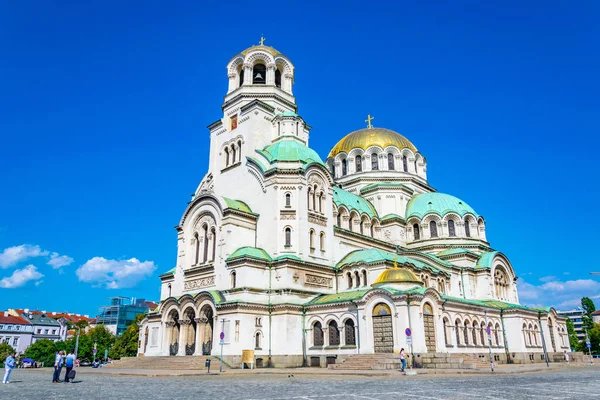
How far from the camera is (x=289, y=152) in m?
39.9

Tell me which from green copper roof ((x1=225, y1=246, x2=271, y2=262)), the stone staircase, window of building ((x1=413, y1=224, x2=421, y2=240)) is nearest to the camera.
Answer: the stone staircase

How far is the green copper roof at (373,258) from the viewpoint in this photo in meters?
37.6

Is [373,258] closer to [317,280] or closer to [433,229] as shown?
[317,280]

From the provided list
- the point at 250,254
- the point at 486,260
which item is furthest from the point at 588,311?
the point at 250,254

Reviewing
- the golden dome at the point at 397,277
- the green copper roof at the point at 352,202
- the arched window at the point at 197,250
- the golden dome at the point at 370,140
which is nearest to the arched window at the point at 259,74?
the green copper roof at the point at 352,202

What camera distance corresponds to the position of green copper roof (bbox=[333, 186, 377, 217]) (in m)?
45.5

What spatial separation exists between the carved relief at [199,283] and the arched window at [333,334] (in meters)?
9.55

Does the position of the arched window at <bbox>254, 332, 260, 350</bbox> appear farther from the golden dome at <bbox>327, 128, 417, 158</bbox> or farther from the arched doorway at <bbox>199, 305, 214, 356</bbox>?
the golden dome at <bbox>327, 128, 417, 158</bbox>

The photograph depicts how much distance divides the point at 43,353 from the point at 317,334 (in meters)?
45.0

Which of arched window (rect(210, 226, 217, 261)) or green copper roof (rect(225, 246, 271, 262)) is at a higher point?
arched window (rect(210, 226, 217, 261))

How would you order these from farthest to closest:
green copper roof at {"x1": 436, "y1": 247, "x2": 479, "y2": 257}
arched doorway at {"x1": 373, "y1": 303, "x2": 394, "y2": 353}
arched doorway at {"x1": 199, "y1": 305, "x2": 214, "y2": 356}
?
green copper roof at {"x1": 436, "y1": 247, "x2": 479, "y2": 257}
arched doorway at {"x1": 199, "y1": 305, "x2": 214, "y2": 356}
arched doorway at {"x1": 373, "y1": 303, "x2": 394, "y2": 353}

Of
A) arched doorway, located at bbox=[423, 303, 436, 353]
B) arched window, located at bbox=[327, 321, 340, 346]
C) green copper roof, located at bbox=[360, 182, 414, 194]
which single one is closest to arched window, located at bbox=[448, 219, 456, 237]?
green copper roof, located at bbox=[360, 182, 414, 194]

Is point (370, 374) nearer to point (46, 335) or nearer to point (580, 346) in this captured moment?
point (580, 346)

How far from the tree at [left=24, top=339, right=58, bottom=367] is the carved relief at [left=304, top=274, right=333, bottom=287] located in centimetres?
4169
